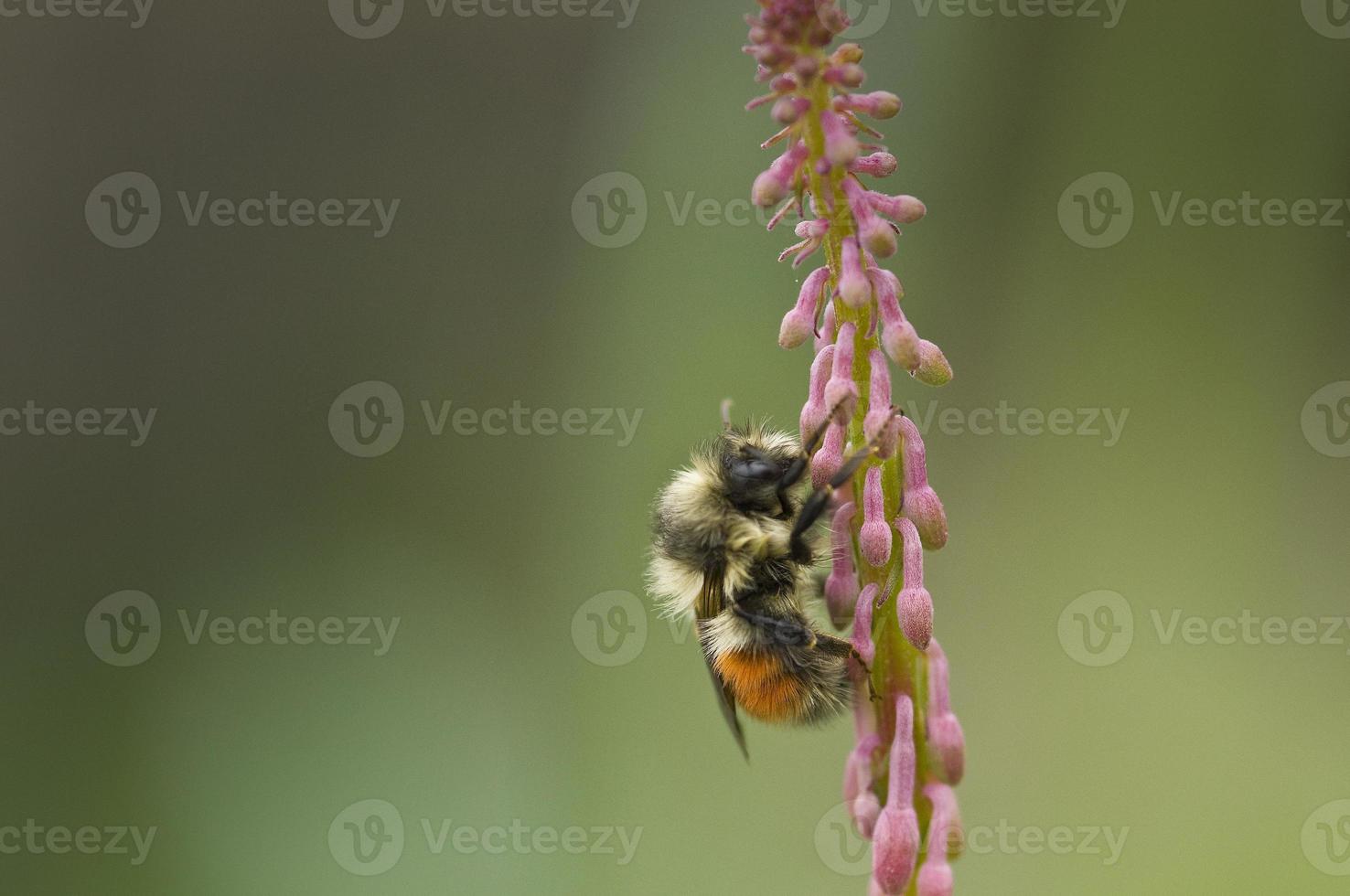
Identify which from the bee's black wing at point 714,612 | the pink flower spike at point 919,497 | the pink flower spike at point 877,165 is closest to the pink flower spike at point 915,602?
the pink flower spike at point 919,497

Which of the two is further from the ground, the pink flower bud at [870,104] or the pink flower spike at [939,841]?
the pink flower bud at [870,104]

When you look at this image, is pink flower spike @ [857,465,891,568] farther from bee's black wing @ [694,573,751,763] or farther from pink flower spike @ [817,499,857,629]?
bee's black wing @ [694,573,751,763]

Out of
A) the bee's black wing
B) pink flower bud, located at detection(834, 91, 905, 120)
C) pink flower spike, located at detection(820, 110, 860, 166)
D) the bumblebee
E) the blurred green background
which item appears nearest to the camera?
pink flower spike, located at detection(820, 110, 860, 166)

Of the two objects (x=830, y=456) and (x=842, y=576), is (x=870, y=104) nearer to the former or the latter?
(x=830, y=456)

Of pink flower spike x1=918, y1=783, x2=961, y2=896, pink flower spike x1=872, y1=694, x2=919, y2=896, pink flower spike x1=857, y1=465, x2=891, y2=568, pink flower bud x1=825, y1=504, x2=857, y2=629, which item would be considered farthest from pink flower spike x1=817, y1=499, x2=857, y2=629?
pink flower spike x1=918, y1=783, x2=961, y2=896

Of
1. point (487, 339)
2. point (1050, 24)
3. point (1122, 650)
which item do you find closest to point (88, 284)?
point (487, 339)

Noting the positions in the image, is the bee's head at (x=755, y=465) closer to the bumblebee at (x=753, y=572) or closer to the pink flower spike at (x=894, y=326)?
the bumblebee at (x=753, y=572)
